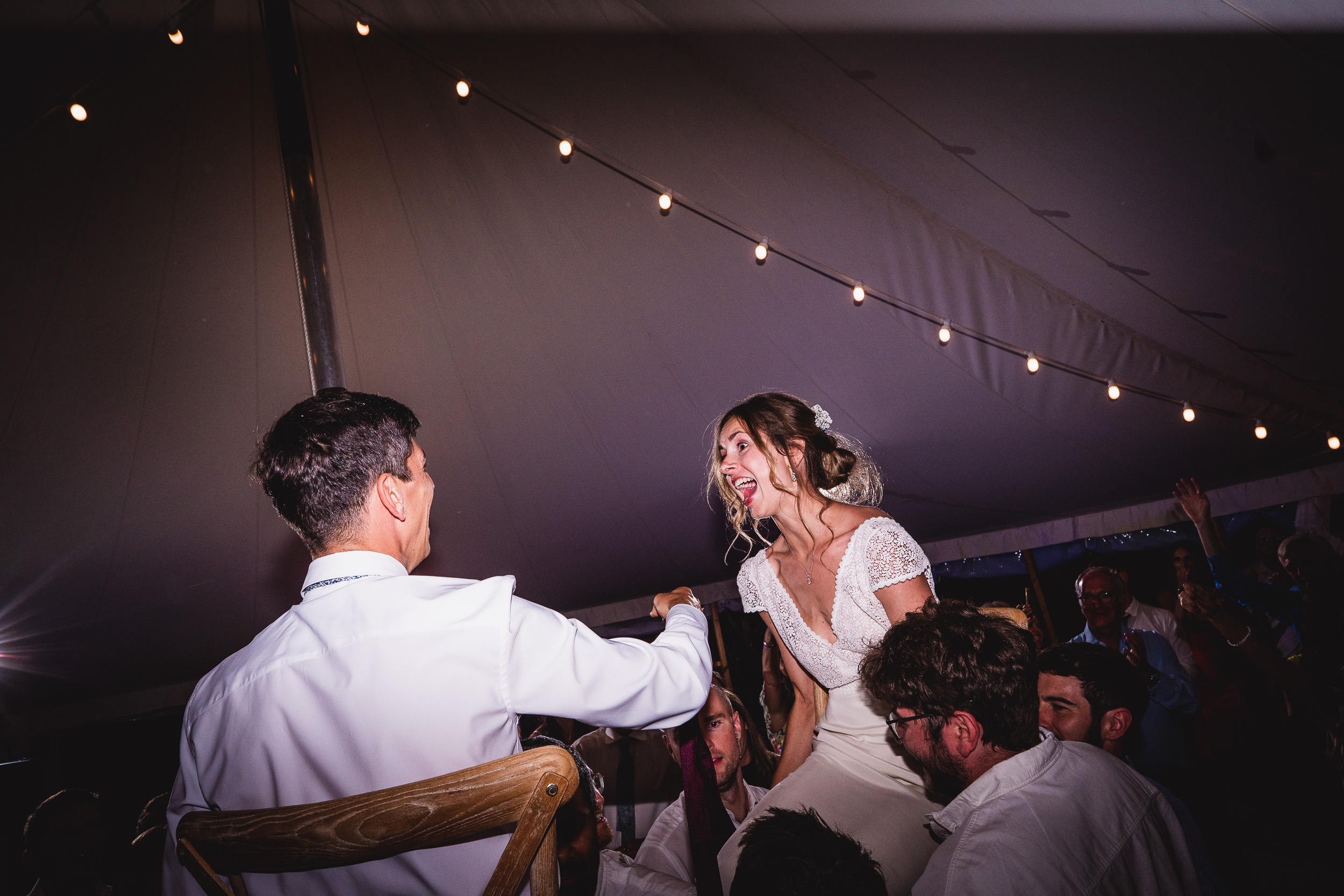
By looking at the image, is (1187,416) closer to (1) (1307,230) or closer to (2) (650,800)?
(1) (1307,230)

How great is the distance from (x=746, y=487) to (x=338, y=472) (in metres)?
1.20

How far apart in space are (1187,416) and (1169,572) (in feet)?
10.5

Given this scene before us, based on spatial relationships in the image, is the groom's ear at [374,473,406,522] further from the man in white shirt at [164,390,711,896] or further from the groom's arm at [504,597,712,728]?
the groom's arm at [504,597,712,728]

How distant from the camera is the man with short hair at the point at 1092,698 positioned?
2027mm

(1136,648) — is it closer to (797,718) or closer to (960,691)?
(797,718)

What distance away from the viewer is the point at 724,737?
2576 mm

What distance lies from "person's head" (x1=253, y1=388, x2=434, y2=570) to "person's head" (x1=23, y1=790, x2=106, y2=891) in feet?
9.62

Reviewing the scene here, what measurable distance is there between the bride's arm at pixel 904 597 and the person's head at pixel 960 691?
236 millimetres

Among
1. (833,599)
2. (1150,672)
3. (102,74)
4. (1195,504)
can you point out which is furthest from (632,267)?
(1195,504)

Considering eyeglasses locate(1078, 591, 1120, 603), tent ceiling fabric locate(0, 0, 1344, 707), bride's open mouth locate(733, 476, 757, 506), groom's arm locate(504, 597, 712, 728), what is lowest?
eyeglasses locate(1078, 591, 1120, 603)

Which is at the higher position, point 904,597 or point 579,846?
point 904,597

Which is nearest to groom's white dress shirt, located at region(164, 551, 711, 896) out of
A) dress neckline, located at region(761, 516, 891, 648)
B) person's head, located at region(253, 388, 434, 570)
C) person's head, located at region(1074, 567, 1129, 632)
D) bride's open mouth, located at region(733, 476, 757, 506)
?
person's head, located at region(253, 388, 434, 570)

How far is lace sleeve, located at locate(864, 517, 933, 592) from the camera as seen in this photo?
1.76 m

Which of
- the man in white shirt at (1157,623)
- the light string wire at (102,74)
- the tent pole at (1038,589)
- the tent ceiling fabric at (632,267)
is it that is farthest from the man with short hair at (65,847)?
the tent pole at (1038,589)
